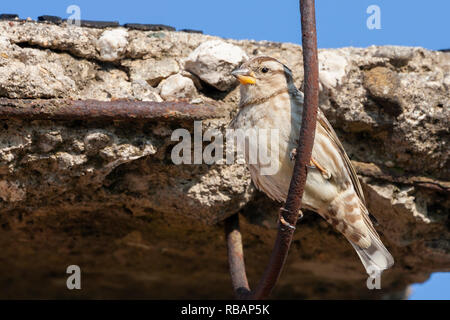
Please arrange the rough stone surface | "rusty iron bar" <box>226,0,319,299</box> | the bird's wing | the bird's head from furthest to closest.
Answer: the bird's head < the bird's wing < the rough stone surface < "rusty iron bar" <box>226,0,319,299</box>

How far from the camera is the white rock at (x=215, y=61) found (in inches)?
148

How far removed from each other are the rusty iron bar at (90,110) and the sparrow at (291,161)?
0.38 meters

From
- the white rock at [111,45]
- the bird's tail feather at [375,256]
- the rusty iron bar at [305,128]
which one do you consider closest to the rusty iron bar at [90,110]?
the white rock at [111,45]

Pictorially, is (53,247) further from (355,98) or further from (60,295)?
(355,98)

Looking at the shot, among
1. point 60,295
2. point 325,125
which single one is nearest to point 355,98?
point 325,125

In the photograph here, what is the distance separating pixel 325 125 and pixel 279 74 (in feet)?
1.20

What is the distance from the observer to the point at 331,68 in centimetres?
390

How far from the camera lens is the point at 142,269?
4.74 metres

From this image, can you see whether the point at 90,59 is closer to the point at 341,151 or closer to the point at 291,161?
the point at 291,161

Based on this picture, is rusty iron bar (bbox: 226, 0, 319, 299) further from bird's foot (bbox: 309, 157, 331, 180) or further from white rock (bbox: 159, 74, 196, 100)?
white rock (bbox: 159, 74, 196, 100)

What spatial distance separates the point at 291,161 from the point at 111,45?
42.3 inches

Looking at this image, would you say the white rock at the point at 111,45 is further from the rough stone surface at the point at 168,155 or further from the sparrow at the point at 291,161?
the sparrow at the point at 291,161

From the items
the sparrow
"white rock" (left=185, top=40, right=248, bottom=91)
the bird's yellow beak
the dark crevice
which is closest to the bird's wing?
the sparrow

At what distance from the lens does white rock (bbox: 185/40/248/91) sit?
376 cm
